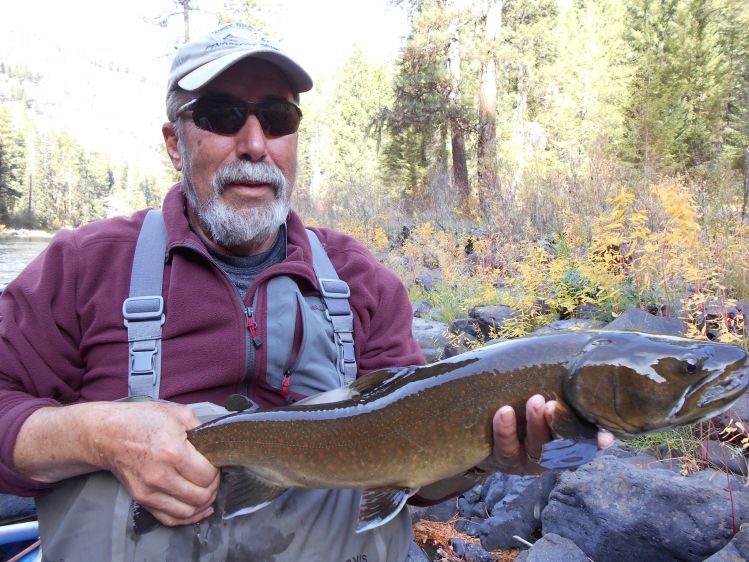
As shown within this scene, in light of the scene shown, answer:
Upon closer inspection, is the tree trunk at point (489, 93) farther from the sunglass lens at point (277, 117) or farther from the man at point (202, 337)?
the man at point (202, 337)

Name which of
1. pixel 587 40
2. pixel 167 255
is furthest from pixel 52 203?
pixel 167 255

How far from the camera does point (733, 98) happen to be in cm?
2053

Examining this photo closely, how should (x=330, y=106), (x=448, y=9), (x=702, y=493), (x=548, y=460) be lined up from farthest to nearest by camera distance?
(x=330, y=106)
(x=448, y=9)
(x=702, y=493)
(x=548, y=460)

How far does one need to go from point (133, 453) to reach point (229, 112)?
156 centimetres

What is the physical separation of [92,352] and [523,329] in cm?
389

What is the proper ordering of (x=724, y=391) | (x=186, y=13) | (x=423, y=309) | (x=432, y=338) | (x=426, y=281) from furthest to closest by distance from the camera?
(x=186, y=13)
(x=426, y=281)
(x=423, y=309)
(x=432, y=338)
(x=724, y=391)

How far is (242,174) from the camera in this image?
252cm

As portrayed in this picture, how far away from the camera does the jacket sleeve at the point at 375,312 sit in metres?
2.44

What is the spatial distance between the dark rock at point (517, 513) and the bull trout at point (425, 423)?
6.10ft

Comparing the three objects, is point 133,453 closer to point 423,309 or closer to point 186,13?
point 423,309

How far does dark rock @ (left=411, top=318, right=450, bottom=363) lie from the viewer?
19.3 feet

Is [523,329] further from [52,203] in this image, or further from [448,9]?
[52,203]

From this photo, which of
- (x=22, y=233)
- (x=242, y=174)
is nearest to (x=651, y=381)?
(x=242, y=174)

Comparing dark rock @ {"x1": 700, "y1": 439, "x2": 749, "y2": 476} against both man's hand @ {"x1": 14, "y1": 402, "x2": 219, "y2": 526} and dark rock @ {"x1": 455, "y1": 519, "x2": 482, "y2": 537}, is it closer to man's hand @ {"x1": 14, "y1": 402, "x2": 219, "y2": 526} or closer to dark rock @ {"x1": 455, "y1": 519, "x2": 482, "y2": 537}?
dark rock @ {"x1": 455, "y1": 519, "x2": 482, "y2": 537}
